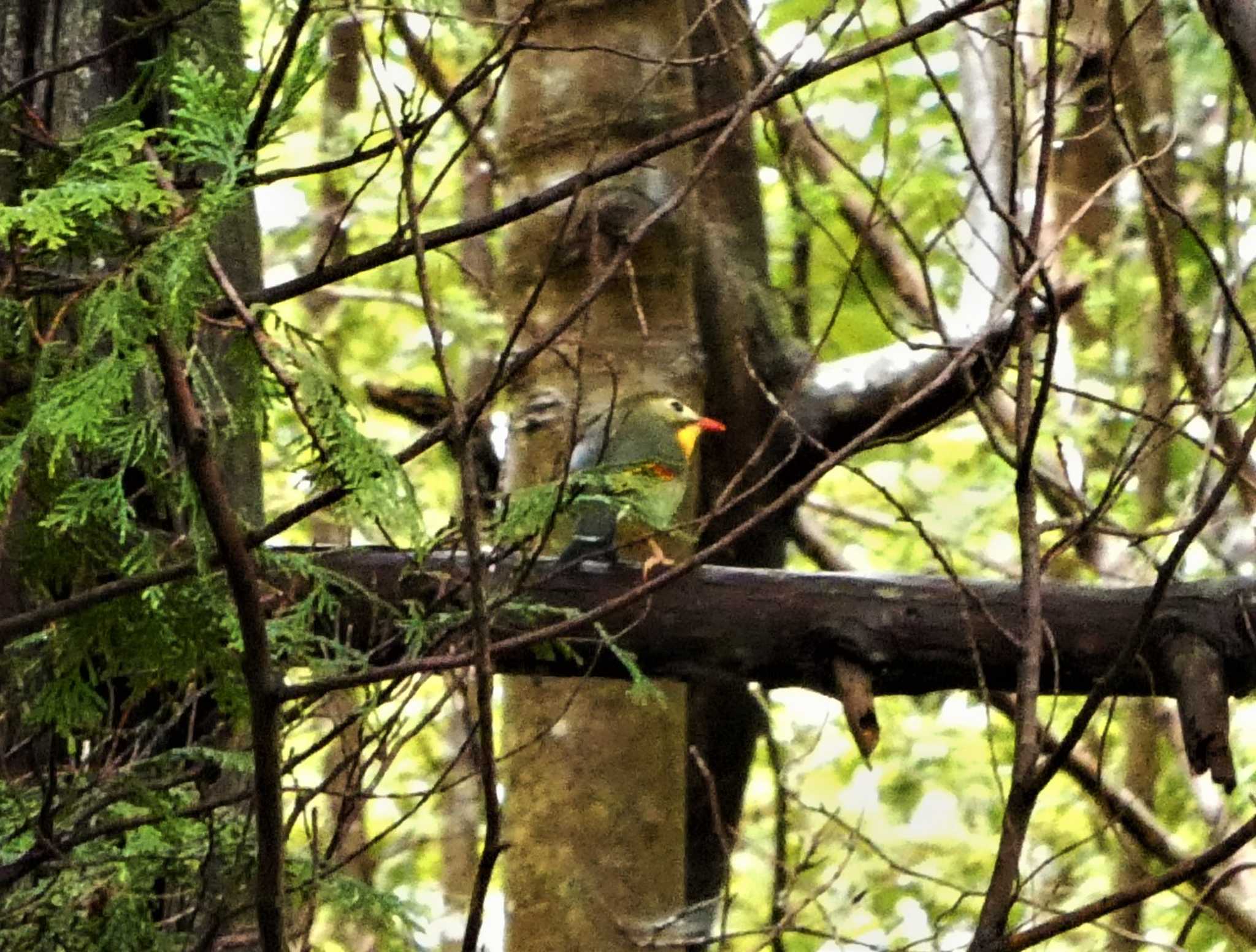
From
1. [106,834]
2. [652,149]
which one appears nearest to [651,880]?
[106,834]

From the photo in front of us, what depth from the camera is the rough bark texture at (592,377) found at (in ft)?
9.20

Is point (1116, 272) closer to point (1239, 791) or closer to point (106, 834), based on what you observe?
point (1239, 791)

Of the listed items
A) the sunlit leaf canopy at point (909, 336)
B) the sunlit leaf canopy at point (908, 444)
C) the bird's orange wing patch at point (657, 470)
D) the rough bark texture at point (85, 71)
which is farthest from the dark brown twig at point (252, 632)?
the sunlit leaf canopy at point (909, 336)

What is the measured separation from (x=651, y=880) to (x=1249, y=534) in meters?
2.67

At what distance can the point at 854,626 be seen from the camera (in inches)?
88.7

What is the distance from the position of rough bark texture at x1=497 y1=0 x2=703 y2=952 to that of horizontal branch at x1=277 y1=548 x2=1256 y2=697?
19.0 inches

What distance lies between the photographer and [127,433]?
1.37 meters

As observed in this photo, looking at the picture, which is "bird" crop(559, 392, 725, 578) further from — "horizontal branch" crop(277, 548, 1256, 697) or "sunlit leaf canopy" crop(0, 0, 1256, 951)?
"sunlit leaf canopy" crop(0, 0, 1256, 951)

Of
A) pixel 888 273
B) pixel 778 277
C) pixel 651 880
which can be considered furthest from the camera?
pixel 778 277

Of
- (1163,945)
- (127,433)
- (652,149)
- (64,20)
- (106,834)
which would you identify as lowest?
(1163,945)

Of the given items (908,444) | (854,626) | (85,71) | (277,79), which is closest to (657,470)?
(854,626)

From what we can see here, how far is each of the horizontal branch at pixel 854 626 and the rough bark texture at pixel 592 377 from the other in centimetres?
48

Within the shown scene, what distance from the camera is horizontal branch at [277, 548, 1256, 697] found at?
7.22 feet

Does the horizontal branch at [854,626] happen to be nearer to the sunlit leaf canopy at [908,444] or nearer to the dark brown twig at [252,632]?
the dark brown twig at [252,632]
